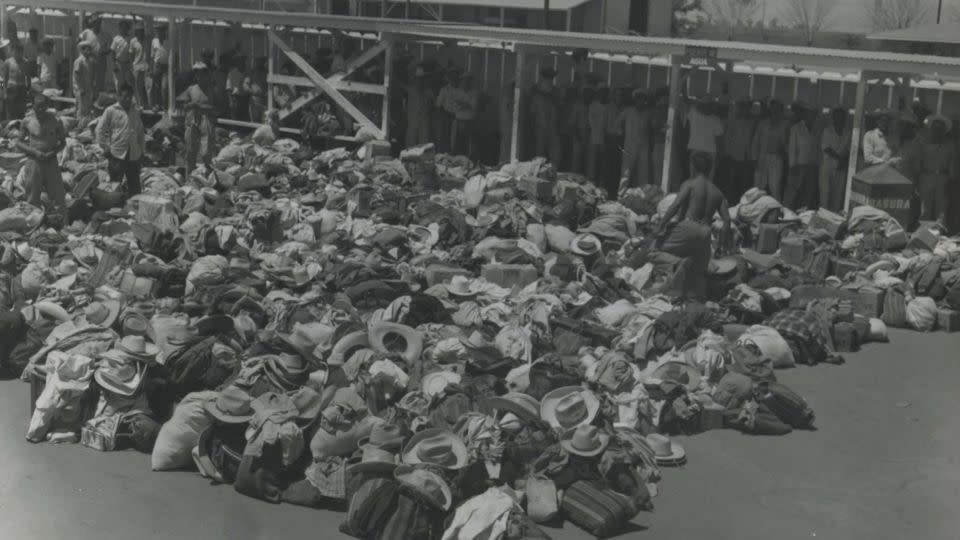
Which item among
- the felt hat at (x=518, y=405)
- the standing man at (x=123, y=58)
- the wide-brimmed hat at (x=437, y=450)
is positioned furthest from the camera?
the standing man at (x=123, y=58)

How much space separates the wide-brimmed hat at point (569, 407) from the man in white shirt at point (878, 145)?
930cm

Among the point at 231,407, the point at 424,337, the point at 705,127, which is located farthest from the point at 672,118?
the point at 231,407

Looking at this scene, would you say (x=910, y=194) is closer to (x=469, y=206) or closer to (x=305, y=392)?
(x=469, y=206)

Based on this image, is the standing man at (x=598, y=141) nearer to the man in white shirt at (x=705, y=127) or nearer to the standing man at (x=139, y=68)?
the man in white shirt at (x=705, y=127)

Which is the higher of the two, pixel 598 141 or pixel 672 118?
pixel 672 118

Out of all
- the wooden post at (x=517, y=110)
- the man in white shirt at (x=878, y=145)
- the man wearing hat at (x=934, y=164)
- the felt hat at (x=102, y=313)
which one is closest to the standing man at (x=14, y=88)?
the wooden post at (x=517, y=110)

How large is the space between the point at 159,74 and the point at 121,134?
8601 mm

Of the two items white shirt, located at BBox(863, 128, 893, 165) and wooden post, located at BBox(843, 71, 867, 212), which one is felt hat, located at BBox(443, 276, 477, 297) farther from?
white shirt, located at BBox(863, 128, 893, 165)

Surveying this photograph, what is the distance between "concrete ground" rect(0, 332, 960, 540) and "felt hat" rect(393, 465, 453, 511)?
23.2 inches

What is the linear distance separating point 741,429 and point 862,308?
4340 mm

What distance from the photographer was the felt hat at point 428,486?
8.95m

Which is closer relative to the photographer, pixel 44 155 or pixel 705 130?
pixel 44 155

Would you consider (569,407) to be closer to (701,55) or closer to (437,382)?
(437,382)

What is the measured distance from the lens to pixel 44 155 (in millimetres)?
16688
